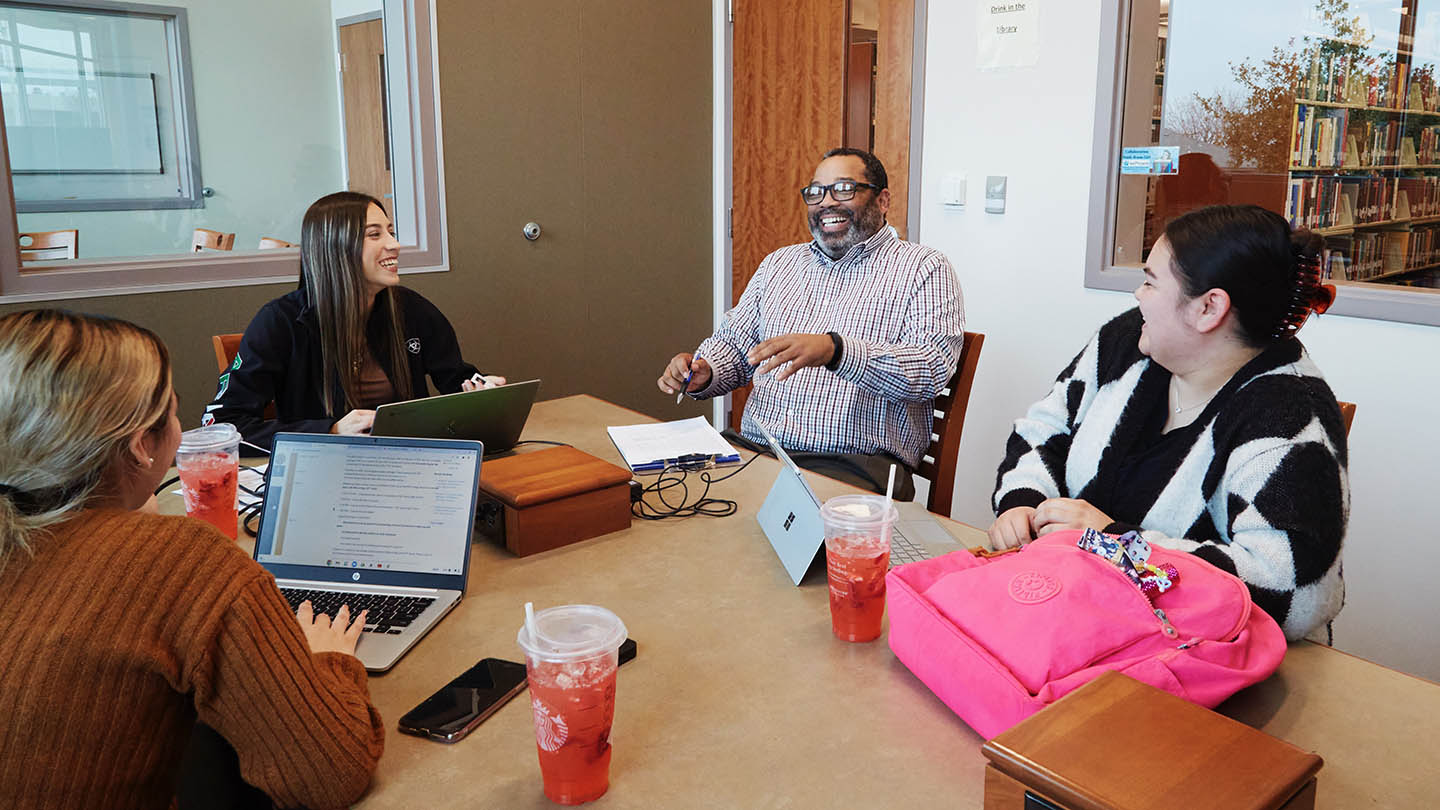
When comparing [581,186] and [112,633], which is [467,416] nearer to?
[112,633]

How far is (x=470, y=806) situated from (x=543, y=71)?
331 centimetres

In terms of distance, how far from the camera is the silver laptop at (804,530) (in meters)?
1.36

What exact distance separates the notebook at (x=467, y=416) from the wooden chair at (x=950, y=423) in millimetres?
929

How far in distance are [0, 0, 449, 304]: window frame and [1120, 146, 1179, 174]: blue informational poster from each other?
228 cm

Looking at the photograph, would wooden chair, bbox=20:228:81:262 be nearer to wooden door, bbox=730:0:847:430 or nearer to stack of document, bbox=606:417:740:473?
stack of document, bbox=606:417:740:473

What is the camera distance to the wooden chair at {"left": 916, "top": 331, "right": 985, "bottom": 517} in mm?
2270

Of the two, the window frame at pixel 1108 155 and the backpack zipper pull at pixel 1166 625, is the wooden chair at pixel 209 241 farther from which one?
the backpack zipper pull at pixel 1166 625

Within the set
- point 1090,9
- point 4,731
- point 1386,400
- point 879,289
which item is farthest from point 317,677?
point 1090,9

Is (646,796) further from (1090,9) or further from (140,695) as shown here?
(1090,9)

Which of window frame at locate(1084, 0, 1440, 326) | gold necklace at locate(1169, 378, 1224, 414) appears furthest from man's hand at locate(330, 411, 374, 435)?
window frame at locate(1084, 0, 1440, 326)

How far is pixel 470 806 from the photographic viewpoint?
908mm

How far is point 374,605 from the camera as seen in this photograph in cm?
131

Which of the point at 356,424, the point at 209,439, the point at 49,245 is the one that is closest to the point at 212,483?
the point at 209,439

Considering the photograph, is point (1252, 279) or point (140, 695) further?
point (1252, 279)
